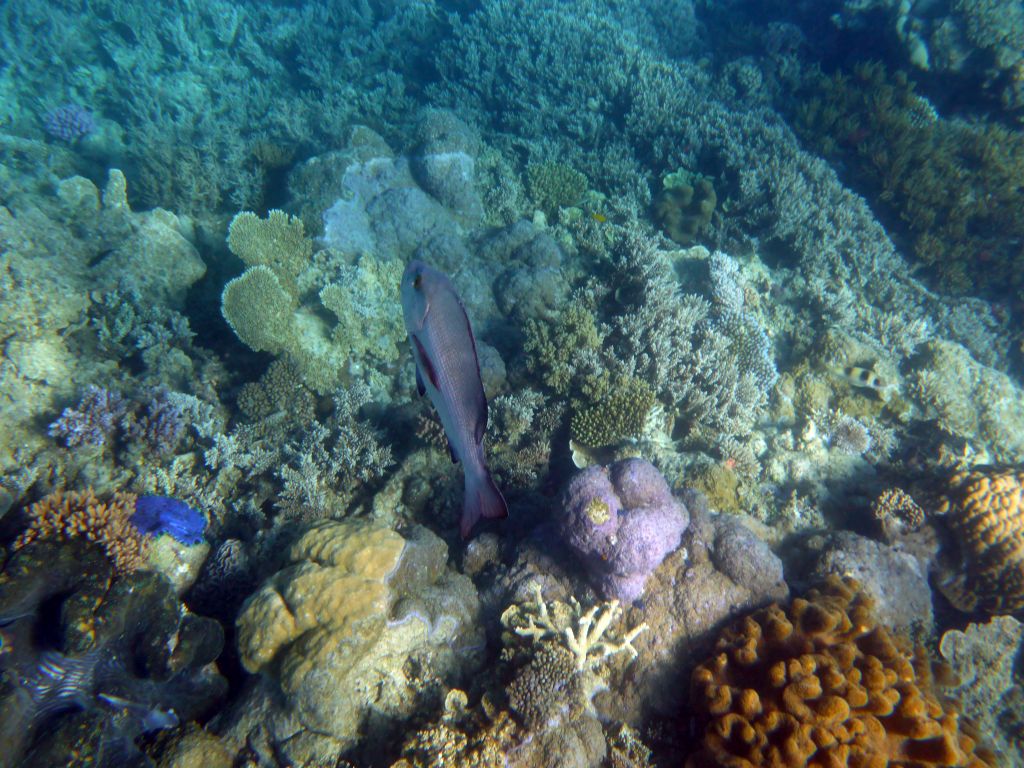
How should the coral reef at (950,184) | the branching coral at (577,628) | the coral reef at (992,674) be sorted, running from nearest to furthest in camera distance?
the branching coral at (577,628)
the coral reef at (992,674)
the coral reef at (950,184)

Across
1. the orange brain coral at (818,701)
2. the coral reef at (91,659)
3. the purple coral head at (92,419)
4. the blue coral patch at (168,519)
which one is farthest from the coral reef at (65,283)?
the orange brain coral at (818,701)

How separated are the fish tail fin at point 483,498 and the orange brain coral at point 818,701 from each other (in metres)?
1.98

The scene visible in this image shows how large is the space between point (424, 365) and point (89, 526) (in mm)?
3484

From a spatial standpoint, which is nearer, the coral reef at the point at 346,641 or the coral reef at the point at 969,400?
the coral reef at the point at 346,641

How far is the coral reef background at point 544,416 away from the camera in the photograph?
337 centimetres

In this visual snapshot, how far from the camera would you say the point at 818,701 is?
3088mm

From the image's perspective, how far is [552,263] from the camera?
291 inches

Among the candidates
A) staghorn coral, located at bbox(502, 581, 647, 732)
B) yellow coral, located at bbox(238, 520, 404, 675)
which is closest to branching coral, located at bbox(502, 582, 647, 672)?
staghorn coral, located at bbox(502, 581, 647, 732)

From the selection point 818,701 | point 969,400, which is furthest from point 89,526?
point 969,400

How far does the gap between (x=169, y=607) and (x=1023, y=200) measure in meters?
15.1

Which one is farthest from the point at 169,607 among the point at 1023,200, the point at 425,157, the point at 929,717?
the point at 1023,200

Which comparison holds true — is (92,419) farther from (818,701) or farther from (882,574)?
(882,574)

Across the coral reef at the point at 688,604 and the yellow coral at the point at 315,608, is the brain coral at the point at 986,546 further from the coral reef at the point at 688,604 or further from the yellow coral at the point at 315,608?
the yellow coral at the point at 315,608

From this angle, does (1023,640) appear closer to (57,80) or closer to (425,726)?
(425,726)
